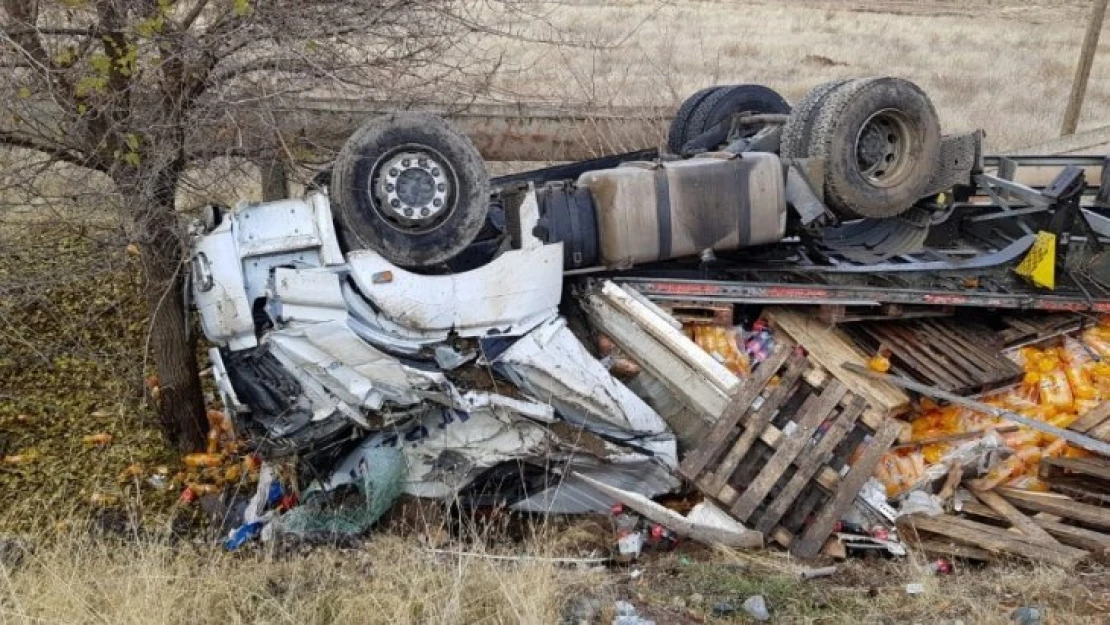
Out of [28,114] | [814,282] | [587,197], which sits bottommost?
[814,282]

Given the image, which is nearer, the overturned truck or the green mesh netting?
the overturned truck

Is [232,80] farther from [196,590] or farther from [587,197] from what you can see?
[196,590]

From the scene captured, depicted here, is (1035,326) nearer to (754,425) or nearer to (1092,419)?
(1092,419)

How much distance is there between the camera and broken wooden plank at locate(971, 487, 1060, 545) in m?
5.23

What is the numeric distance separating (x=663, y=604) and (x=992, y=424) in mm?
2984

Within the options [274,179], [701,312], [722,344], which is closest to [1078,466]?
[722,344]

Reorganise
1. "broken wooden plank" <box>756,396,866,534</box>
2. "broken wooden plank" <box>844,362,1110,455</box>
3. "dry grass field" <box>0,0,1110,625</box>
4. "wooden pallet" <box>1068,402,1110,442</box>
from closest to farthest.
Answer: "dry grass field" <box>0,0,1110,625</box>
"broken wooden plank" <box>756,396,866,534</box>
"broken wooden plank" <box>844,362,1110,455</box>
"wooden pallet" <box>1068,402,1110,442</box>

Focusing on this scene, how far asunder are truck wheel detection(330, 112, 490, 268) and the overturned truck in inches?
0.4

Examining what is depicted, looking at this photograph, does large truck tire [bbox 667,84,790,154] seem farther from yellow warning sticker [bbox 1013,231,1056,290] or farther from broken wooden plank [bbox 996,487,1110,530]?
broken wooden plank [bbox 996,487,1110,530]

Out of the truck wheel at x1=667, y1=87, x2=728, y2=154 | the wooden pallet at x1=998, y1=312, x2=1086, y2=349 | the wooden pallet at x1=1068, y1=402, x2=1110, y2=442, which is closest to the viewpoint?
the wooden pallet at x1=1068, y1=402, x2=1110, y2=442

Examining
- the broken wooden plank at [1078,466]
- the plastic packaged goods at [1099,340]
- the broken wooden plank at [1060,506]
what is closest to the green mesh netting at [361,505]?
the broken wooden plank at [1060,506]

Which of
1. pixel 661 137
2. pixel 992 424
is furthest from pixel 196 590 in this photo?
pixel 661 137

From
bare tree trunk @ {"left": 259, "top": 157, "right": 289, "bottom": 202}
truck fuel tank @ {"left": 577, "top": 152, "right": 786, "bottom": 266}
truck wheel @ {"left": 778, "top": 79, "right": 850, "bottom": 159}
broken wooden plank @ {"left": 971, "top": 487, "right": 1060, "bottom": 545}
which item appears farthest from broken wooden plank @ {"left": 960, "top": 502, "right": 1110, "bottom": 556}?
bare tree trunk @ {"left": 259, "top": 157, "right": 289, "bottom": 202}

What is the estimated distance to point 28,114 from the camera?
500 centimetres
